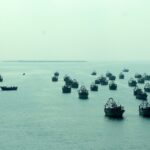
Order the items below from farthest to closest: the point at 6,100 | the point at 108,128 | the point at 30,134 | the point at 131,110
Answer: the point at 6,100, the point at 131,110, the point at 108,128, the point at 30,134

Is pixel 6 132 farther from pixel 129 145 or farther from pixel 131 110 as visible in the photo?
pixel 131 110

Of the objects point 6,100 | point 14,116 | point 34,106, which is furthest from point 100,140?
point 6,100

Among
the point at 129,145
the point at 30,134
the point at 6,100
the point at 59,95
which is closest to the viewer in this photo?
the point at 129,145

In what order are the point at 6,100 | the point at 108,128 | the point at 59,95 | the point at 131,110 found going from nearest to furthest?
the point at 108,128, the point at 131,110, the point at 6,100, the point at 59,95

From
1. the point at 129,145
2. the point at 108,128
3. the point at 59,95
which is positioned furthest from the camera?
the point at 59,95

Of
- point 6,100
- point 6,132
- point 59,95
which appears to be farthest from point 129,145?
point 59,95

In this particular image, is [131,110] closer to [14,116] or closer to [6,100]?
[14,116]

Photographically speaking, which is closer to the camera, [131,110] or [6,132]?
[6,132]

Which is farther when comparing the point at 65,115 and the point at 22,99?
the point at 22,99
